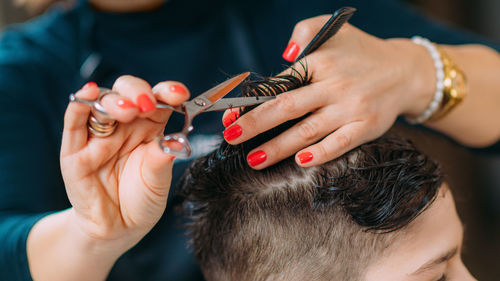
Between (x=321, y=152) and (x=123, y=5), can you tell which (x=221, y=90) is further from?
(x=123, y=5)

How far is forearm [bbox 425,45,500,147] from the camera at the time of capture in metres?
1.01

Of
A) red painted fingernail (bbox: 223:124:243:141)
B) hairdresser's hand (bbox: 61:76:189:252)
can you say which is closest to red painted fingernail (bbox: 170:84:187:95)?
hairdresser's hand (bbox: 61:76:189:252)

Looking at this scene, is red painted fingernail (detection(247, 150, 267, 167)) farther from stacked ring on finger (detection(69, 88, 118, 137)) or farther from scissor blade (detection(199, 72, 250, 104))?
stacked ring on finger (detection(69, 88, 118, 137))

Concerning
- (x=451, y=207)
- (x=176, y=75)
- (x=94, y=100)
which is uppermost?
(x=94, y=100)

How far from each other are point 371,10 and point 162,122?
84 cm

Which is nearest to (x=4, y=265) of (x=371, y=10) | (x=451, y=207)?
(x=451, y=207)

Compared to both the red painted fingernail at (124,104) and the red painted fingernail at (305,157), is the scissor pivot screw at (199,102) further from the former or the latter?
the red painted fingernail at (305,157)

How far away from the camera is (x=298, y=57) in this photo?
74cm

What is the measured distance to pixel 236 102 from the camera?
63 centimetres

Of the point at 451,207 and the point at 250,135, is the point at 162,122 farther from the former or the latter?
the point at 451,207

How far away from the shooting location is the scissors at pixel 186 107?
538 millimetres

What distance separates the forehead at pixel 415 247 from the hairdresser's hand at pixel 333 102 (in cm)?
A: 17

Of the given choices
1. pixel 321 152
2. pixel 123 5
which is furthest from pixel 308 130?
pixel 123 5

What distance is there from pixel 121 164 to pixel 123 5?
0.69 meters
